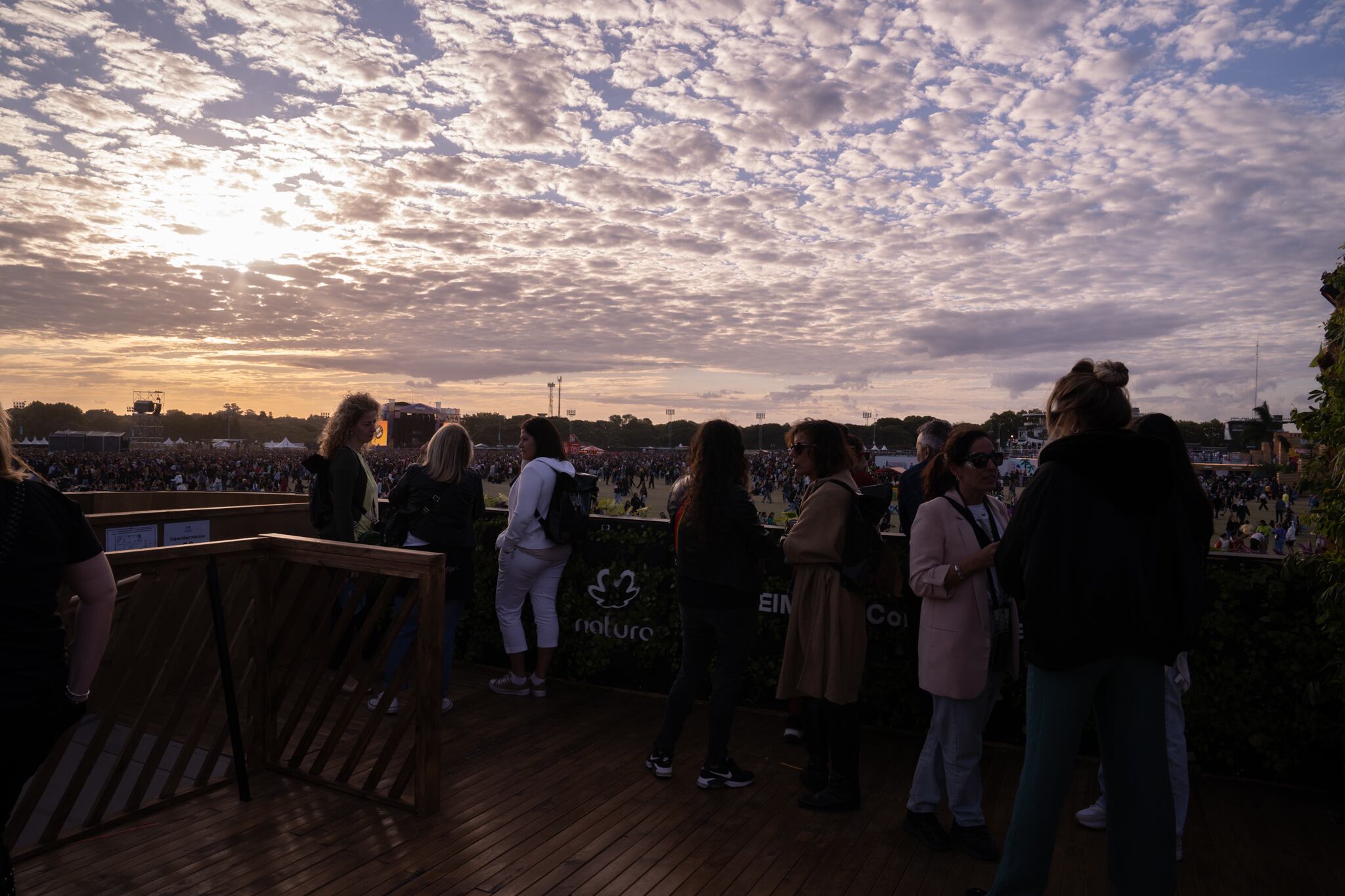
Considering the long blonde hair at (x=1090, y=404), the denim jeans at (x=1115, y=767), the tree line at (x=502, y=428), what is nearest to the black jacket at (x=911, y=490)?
the long blonde hair at (x=1090, y=404)

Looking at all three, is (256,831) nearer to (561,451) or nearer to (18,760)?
(18,760)

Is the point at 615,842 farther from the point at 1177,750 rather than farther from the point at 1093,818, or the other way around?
the point at 1177,750

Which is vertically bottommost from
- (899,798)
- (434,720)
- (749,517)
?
(899,798)

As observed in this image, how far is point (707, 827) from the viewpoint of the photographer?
→ 143 inches

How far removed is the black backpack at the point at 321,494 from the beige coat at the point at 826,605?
305cm

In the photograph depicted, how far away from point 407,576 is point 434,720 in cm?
64

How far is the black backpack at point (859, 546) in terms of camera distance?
3.62 meters

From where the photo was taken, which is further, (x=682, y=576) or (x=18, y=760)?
(x=682, y=576)

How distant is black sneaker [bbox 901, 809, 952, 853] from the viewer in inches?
135

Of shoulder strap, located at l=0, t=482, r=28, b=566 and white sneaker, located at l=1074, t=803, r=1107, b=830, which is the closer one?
shoulder strap, located at l=0, t=482, r=28, b=566

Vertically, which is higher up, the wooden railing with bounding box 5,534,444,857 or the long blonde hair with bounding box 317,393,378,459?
the long blonde hair with bounding box 317,393,378,459

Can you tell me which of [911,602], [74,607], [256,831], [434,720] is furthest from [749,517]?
[74,607]

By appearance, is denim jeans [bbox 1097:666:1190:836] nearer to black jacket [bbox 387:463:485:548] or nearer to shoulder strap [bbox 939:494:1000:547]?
shoulder strap [bbox 939:494:1000:547]

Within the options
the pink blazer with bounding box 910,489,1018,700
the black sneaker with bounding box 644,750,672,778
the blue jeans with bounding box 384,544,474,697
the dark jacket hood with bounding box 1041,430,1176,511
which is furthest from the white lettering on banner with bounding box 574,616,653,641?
the dark jacket hood with bounding box 1041,430,1176,511
